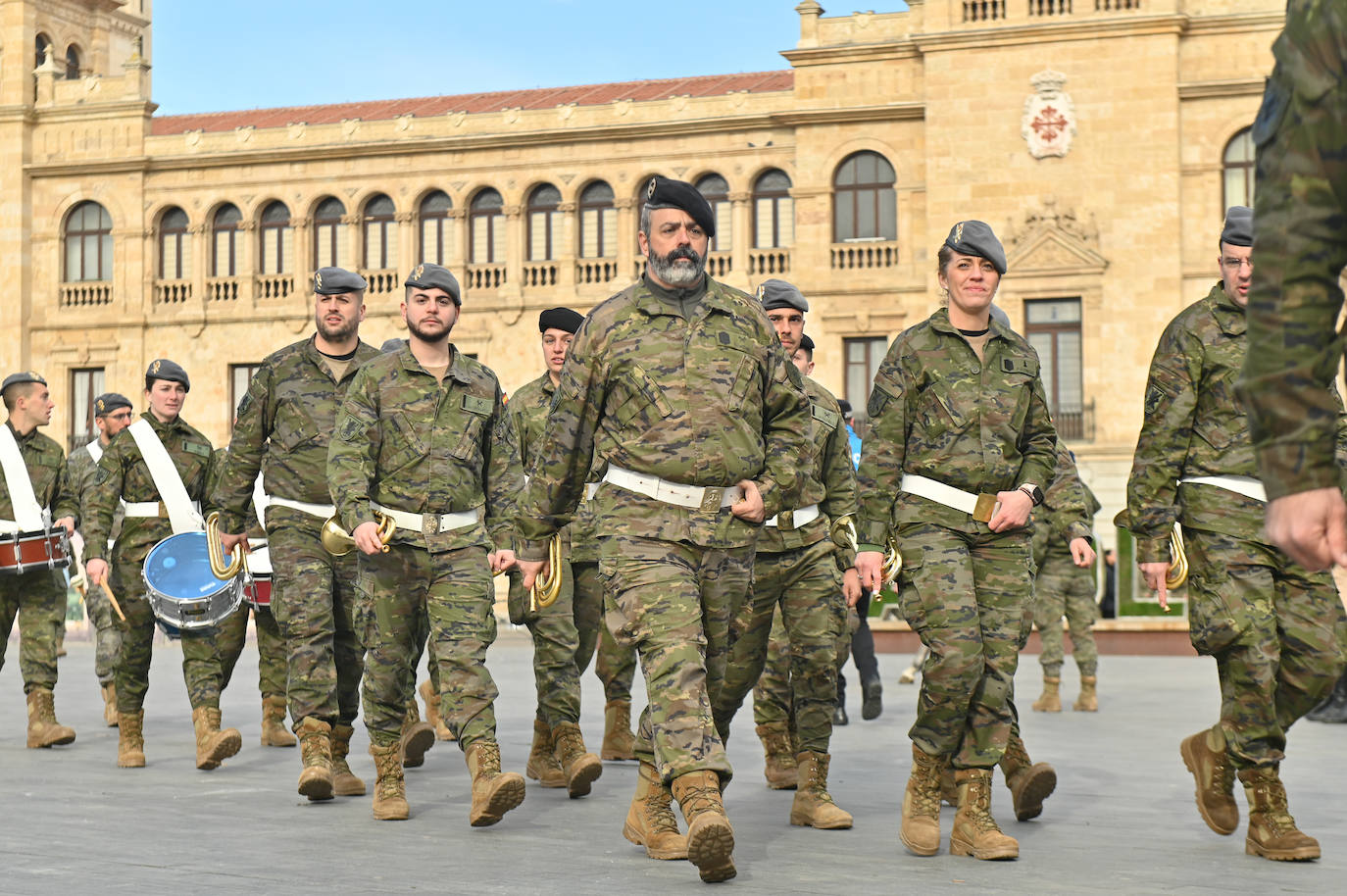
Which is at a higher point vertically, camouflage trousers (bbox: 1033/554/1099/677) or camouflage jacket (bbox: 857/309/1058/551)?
camouflage jacket (bbox: 857/309/1058/551)

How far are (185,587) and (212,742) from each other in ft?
2.94

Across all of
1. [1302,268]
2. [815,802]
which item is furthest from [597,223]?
[1302,268]

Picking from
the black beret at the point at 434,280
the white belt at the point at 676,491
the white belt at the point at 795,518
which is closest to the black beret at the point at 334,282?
the black beret at the point at 434,280

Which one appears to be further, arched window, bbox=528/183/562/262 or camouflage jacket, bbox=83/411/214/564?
arched window, bbox=528/183/562/262

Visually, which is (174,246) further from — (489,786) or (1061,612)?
(489,786)

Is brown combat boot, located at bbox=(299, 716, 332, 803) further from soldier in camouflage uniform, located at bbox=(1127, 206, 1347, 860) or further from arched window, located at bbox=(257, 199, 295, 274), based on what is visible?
arched window, located at bbox=(257, 199, 295, 274)

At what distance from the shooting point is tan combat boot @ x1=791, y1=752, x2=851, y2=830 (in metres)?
7.37

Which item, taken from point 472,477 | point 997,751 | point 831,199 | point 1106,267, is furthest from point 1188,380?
point 831,199

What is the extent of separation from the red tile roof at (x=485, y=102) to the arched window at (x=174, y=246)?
3.04m

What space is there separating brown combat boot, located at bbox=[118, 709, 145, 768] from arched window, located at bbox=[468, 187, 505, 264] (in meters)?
28.6

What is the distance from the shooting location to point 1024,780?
7.52m

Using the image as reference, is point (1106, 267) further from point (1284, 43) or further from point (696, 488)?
point (1284, 43)

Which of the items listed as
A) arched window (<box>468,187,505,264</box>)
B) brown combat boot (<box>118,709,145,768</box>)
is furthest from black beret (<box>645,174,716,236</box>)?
arched window (<box>468,187,505,264</box>)

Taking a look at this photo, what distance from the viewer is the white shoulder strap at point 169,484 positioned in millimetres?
10391
